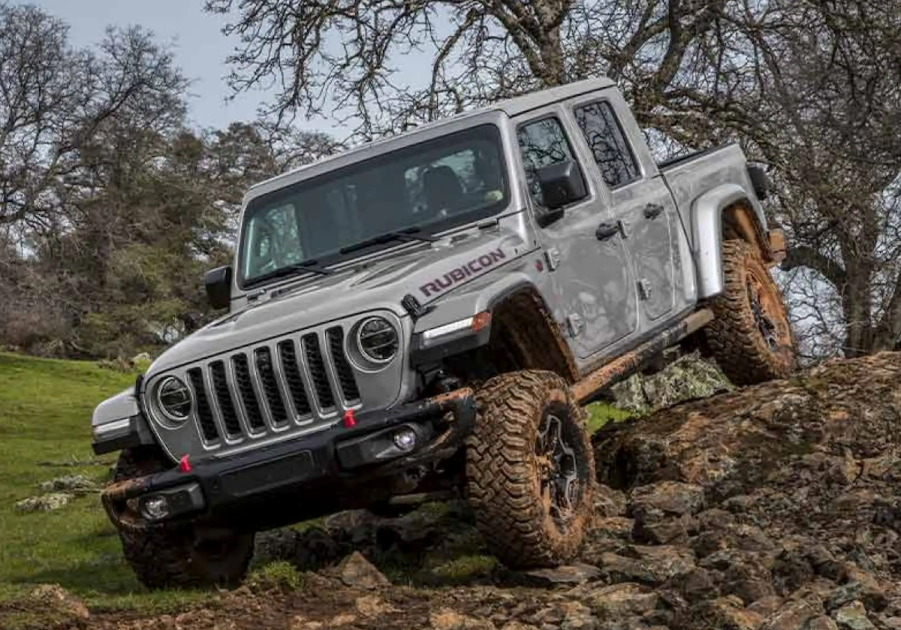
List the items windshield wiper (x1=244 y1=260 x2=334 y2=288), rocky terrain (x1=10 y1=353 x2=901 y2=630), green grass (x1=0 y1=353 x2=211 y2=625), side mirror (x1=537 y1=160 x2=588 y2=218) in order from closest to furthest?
rocky terrain (x1=10 y1=353 x2=901 y2=630), side mirror (x1=537 y1=160 x2=588 y2=218), windshield wiper (x1=244 y1=260 x2=334 y2=288), green grass (x1=0 y1=353 x2=211 y2=625)

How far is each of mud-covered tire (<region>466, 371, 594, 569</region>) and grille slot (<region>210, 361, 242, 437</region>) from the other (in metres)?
1.07

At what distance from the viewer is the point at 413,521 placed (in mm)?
7145

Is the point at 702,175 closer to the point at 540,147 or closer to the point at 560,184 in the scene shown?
the point at 540,147

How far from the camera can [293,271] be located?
675 centimetres

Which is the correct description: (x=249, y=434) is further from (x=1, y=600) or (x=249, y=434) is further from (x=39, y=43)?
(x=39, y=43)

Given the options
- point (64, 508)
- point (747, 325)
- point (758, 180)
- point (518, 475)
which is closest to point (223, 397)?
point (518, 475)

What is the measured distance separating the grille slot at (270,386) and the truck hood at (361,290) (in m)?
0.07

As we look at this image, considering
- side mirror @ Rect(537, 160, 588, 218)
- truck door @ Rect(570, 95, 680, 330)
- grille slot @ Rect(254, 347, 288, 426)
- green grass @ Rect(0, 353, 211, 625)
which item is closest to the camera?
grille slot @ Rect(254, 347, 288, 426)

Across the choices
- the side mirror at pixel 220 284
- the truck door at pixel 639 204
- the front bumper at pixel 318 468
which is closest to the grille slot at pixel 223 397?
the front bumper at pixel 318 468

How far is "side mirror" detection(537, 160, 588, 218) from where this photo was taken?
6438 mm

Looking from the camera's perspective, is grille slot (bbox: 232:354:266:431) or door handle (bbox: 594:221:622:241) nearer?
grille slot (bbox: 232:354:266:431)

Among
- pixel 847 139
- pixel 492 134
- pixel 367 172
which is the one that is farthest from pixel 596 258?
pixel 847 139

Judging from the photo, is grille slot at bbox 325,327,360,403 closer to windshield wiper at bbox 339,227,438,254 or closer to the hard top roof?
windshield wiper at bbox 339,227,438,254

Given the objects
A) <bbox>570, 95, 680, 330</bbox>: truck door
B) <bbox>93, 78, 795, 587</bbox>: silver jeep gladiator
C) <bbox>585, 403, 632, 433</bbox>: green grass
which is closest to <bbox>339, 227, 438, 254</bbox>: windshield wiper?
<bbox>93, 78, 795, 587</bbox>: silver jeep gladiator
